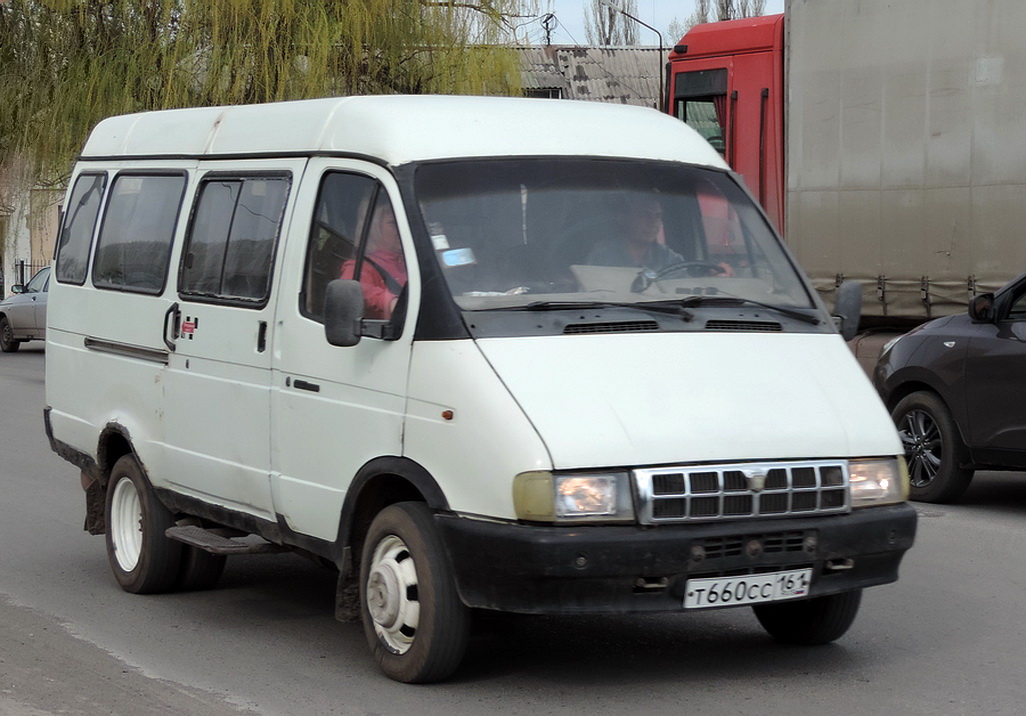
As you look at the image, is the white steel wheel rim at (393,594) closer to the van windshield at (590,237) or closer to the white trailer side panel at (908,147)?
the van windshield at (590,237)

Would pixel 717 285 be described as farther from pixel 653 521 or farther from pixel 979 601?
pixel 979 601

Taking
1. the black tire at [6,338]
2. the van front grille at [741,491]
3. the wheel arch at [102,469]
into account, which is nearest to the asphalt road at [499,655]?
the wheel arch at [102,469]

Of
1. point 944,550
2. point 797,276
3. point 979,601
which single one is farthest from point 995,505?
point 797,276

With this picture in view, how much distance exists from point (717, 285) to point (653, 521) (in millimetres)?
1330

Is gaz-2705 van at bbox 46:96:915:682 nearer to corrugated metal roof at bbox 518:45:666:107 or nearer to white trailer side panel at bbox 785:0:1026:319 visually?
white trailer side panel at bbox 785:0:1026:319

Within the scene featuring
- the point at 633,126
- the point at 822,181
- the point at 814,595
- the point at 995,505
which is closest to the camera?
the point at 814,595

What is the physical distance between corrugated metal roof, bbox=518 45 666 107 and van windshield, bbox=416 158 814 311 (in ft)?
149

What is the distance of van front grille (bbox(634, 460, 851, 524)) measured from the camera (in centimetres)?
561

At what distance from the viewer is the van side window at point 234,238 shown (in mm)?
7078

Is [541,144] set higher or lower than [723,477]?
higher

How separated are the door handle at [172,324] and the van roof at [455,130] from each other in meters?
0.74

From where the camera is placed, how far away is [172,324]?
768cm

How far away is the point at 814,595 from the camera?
234 inches

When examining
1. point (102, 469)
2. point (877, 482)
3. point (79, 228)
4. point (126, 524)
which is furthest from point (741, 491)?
point (79, 228)
